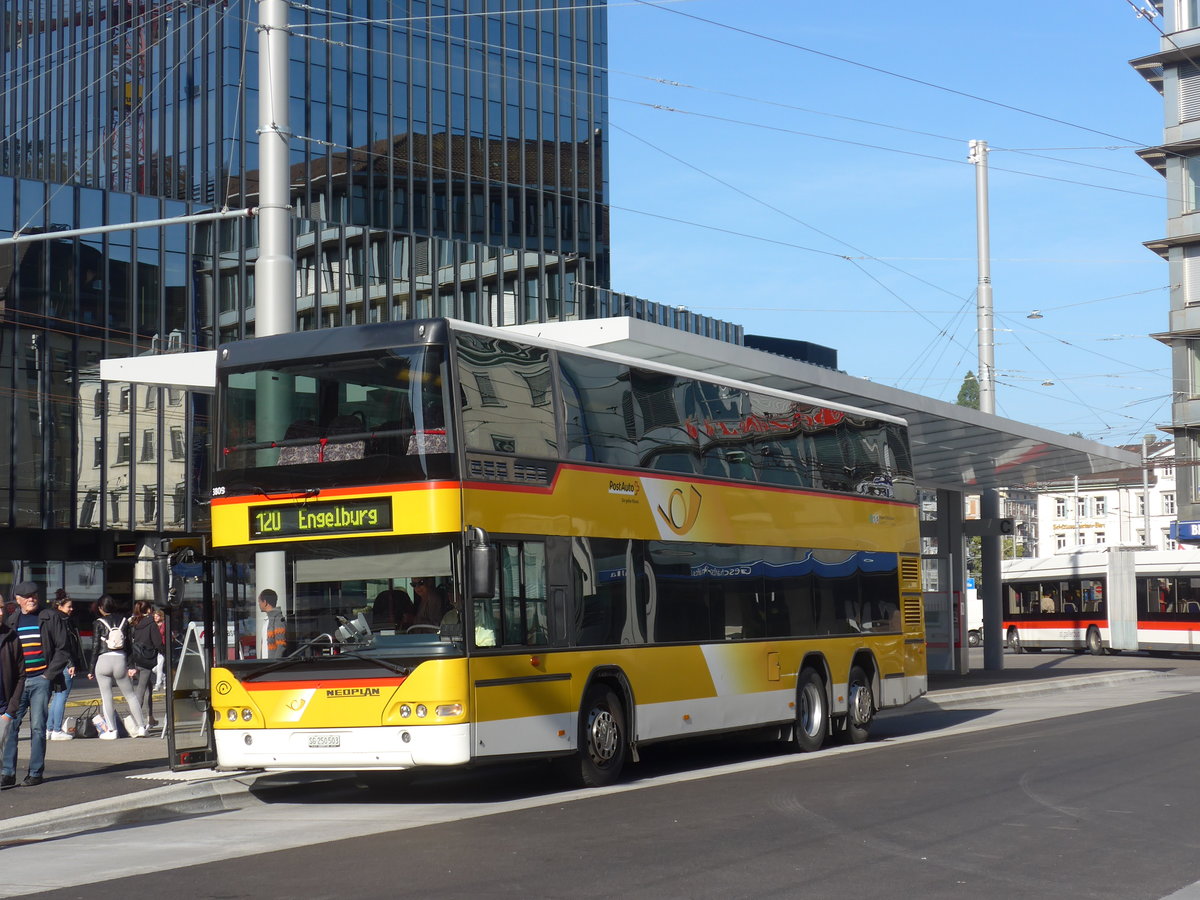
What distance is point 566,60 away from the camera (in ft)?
213

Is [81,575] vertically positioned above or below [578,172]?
below

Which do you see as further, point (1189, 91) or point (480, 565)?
point (1189, 91)

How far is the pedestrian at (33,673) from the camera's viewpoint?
47.2ft

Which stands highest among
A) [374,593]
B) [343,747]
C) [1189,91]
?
[1189,91]

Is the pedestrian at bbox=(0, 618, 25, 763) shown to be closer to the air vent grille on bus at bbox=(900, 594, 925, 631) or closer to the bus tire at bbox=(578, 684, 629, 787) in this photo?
the bus tire at bbox=(578, 684, 629, 787)

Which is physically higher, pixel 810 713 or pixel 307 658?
pixel 307 658

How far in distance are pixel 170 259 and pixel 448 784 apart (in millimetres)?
34480

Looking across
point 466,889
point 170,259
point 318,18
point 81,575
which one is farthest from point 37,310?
point 466,889

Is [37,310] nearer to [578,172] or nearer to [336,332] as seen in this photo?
[578,172]

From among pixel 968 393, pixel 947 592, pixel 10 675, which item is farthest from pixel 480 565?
pixel 968 393

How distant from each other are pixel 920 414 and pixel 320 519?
1393cm

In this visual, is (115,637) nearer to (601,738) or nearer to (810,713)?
(601,738)

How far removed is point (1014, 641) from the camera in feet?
182

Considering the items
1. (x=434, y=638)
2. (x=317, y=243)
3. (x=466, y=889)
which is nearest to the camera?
(x=466, y=889)
